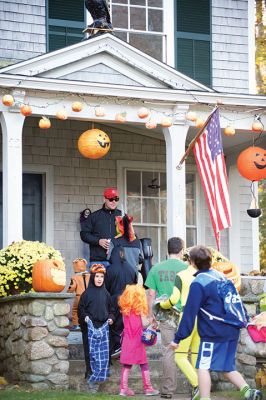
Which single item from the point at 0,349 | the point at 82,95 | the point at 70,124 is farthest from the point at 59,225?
the point at 0,349

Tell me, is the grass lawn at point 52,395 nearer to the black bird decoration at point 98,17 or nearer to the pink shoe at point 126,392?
the pink shoe at point 126,392

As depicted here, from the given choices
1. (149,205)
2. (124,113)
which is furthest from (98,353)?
(149,205)

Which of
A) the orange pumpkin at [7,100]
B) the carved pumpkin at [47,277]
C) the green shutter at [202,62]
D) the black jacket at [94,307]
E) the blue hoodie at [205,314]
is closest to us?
the blue hoodie at [205,314]

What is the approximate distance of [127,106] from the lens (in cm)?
1438

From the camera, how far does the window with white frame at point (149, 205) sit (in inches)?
648

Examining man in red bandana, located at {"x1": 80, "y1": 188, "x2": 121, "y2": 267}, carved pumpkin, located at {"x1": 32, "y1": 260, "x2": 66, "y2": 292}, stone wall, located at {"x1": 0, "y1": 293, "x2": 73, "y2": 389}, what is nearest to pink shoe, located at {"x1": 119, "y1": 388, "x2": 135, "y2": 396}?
stone wall, located at {"x1": 0, "y1": 293, "x2": 73, "y2": 389}

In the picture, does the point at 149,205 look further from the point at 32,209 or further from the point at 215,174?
the point at 215,174

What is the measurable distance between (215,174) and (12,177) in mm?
2769

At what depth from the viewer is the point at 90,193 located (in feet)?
52.6

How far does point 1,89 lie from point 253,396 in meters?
6.29

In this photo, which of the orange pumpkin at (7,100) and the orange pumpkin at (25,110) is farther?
the orange pumpkin at (25,110)

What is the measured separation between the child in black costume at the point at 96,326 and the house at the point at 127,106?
6.97 ft

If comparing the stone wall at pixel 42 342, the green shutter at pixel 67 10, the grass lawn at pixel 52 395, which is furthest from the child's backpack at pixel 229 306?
the green shutter at pixel 67 10

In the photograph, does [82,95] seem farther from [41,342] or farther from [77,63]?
[41,342]
